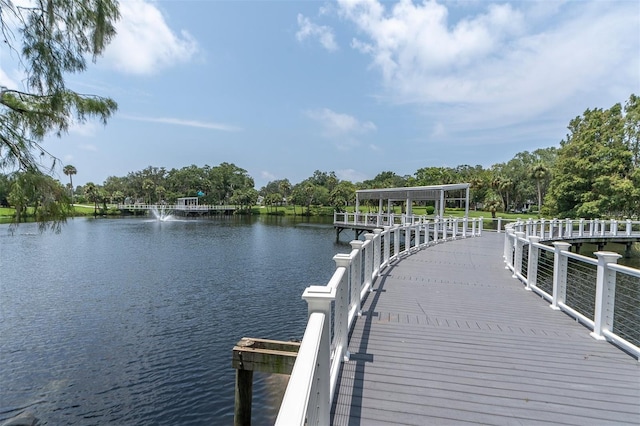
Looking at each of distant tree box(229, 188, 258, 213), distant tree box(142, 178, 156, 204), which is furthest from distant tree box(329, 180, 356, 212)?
distant tree box(142, 178, 156, 204)

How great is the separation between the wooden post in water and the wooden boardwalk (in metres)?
1.09

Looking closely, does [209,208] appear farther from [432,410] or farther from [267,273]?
[432,410]

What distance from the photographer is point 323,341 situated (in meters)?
2.34

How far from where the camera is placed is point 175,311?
10.4 metres

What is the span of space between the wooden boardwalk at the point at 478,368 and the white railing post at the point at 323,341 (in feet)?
1.19

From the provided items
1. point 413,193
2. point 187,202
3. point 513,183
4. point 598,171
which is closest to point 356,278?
point 413,193

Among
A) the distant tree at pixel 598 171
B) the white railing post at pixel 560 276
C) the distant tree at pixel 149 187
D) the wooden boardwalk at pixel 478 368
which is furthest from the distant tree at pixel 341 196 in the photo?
the wooden boardwalk at pixel 478 368

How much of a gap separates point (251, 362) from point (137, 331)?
552 centimetres

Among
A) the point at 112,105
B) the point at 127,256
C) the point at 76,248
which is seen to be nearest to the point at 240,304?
the point at 112,105

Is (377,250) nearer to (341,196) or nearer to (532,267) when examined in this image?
(532,267)

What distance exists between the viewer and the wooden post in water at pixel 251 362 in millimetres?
4758

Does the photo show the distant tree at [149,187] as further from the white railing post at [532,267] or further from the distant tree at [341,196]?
the white railing post at [532,267]

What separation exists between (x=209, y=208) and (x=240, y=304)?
6061 cm

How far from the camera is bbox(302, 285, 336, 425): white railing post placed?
2.26m
